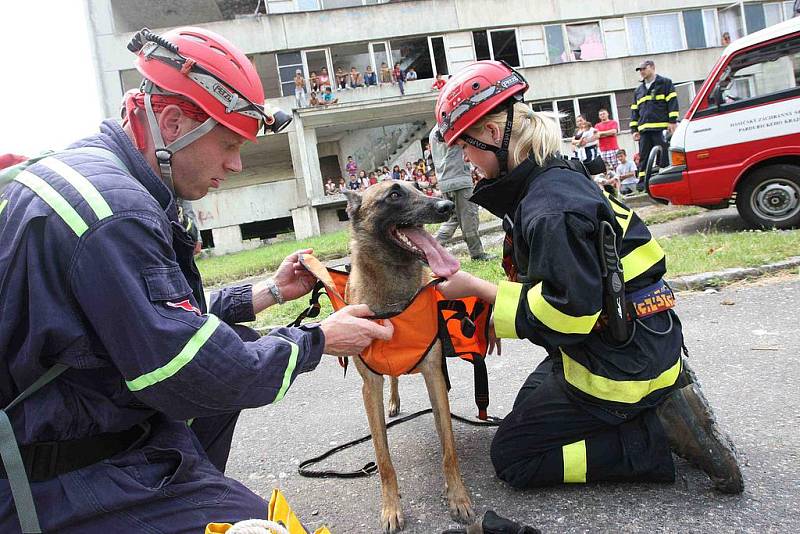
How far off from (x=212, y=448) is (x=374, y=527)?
0.87 m

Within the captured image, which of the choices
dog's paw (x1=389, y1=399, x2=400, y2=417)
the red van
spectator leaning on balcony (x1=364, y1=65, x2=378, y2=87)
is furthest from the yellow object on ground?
spectator leaning on balcony (x1=364, y1=65, x2=378, y2=87)

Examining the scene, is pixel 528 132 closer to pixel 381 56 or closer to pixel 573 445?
pixel 573 445

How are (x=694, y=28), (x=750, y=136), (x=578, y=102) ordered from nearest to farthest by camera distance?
1. (x=750, y=136)
2. (x=578, y=102)
3. (x=694, y=28)

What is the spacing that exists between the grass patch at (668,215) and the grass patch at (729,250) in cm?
234

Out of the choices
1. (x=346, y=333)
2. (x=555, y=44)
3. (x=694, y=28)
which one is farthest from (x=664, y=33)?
(x=346, y=333)

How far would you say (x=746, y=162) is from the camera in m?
7.28

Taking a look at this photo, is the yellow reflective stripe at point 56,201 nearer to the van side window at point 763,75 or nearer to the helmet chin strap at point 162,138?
the helmet chin strap at point 162,138

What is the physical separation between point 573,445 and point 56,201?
2338mm

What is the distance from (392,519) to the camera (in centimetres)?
262

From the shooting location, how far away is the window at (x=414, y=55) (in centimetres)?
2442

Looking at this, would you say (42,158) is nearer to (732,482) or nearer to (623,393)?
(623,393)

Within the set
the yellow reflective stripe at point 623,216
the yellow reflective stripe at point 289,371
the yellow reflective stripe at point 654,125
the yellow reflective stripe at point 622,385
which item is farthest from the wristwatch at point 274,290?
the yellow reflective stripe at point 654,125

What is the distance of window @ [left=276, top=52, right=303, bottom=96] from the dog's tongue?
2185 cm

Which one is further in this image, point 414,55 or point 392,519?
→ point 414,55
